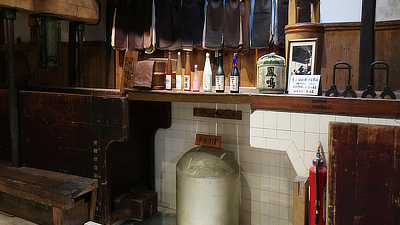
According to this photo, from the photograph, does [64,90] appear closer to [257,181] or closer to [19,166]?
[19,166]

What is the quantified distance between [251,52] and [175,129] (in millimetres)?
1345

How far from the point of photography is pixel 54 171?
3619 millimetres

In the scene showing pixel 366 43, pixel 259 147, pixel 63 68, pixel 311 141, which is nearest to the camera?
pixel 311 141

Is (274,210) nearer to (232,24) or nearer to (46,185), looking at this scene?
(232,24)

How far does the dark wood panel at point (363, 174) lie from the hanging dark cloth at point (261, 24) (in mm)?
1619

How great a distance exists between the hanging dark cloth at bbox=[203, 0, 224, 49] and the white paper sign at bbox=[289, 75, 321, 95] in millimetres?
1384

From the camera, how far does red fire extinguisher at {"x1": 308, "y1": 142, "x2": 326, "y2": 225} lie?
2277 millimetres

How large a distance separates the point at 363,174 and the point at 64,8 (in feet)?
11.7

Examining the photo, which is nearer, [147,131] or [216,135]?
[216,135]

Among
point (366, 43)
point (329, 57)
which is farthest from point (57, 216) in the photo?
point (366, 43)

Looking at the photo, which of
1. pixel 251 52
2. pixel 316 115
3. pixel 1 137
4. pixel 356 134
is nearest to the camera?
pixel 356 134

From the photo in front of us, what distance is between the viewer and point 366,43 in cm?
282

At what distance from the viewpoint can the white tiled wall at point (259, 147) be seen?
2.36m

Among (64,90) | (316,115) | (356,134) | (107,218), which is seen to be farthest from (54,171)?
(356,134)
